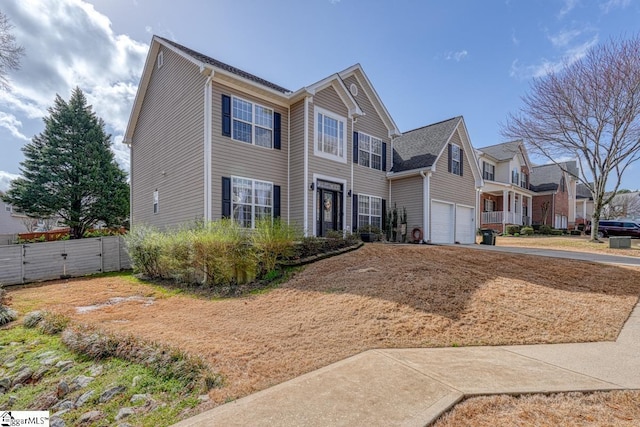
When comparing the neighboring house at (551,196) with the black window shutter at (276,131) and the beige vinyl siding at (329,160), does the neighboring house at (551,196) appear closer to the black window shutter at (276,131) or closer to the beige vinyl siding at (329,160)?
the beige vinyl siding at (329,160)

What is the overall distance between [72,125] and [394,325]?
84.5ft

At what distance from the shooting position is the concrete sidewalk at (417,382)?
257cm

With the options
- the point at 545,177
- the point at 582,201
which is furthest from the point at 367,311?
the point at 582,201

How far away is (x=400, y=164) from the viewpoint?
16.6 m

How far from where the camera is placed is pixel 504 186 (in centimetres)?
2552

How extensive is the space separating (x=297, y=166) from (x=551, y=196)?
102ft

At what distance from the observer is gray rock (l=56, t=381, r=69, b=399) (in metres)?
3.87

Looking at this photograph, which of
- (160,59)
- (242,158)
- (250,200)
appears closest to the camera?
(242,158)

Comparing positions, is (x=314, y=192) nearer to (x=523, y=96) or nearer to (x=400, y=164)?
(x=400, y=164)

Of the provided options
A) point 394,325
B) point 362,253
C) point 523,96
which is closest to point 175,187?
point 362,253

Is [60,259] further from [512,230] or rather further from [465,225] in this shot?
[512,230]

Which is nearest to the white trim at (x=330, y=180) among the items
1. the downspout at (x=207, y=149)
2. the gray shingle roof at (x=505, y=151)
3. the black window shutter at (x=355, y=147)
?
the black window shutter at (x=355, y=147)

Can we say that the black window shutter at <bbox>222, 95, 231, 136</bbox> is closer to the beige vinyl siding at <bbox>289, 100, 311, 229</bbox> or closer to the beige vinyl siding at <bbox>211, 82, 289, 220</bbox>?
the beige vinyl siding at <bbox>211, 82, 289, 220</bbox>

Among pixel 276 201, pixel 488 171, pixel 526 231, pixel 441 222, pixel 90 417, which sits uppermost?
pixel 488 171
